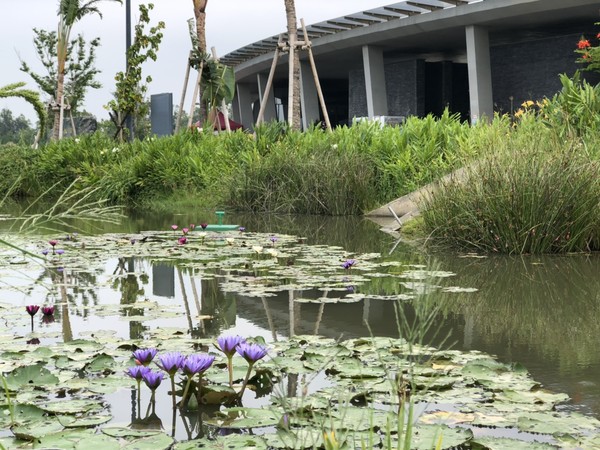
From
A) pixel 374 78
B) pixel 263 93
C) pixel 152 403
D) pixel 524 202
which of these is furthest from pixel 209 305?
pixel 263 93

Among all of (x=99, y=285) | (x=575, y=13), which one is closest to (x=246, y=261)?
(x=99, y=285)

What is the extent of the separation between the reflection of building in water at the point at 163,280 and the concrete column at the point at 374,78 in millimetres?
22289

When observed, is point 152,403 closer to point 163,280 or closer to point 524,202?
point 163,280

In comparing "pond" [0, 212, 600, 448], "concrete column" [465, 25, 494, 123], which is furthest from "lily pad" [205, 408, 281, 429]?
"concrete column" [465, 25, 494, 123]

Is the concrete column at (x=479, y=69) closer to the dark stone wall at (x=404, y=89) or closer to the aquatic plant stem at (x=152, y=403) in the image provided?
the dark stone wall at (x=404, y=89)

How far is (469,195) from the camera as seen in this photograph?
25.0ft

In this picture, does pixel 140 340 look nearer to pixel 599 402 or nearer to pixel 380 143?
pixel 599 402

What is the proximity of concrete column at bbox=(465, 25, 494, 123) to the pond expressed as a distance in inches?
675

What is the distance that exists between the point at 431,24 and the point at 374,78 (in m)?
4.39

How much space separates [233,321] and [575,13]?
2053 centimetres

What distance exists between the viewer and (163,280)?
6.52 meters

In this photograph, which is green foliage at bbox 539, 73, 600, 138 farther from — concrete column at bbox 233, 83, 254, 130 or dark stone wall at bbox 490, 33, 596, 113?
concrete column at bbox 233, 83, 254, 130

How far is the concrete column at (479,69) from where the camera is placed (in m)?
24.9

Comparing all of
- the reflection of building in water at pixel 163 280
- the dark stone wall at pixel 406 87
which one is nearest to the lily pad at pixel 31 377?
the reflection of building in water at pixel 163 280
